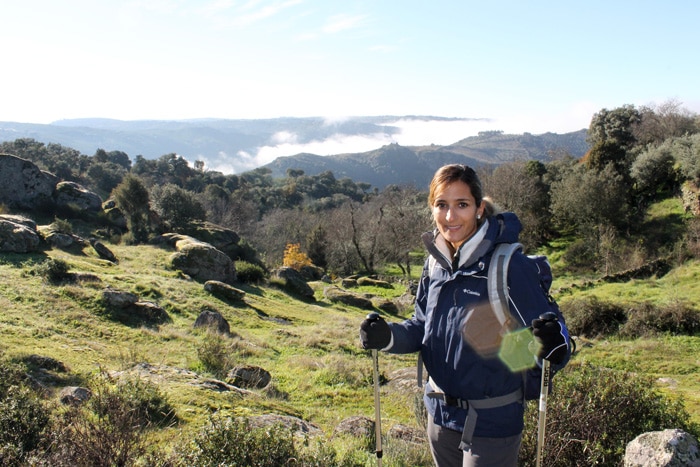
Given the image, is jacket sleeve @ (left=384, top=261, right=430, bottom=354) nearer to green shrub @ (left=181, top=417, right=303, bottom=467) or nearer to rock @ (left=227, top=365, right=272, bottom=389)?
green shrub @ (left=181, top=417, right=303, bottom=467)

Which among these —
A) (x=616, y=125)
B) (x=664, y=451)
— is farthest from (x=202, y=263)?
(x=616, y=125)

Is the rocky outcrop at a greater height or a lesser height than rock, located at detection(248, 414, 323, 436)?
lesser

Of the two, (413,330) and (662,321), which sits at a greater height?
(413,330)

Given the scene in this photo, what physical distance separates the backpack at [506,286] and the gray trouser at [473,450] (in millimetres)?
296

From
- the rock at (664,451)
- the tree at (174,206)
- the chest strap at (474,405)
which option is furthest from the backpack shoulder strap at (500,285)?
the tree at (174,206)

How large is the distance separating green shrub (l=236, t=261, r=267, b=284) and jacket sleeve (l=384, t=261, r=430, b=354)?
19.8 m

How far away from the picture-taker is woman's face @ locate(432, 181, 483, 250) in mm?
2672

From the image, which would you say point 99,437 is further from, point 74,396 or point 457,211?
point 457,211

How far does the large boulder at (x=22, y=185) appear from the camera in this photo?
23.2 metres

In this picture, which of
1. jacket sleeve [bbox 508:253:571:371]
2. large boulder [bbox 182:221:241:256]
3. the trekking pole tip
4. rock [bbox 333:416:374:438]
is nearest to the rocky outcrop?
large boulder [bbox 182:221:241:256]

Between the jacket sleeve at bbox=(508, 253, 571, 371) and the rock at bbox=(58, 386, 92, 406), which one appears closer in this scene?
the jacket sleeve at bbox=(508, 253, 571, 371)

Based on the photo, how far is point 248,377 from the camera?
8109 millimetres

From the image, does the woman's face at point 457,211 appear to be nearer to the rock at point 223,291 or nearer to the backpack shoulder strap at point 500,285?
the backpack shoulder strap at point 500,285

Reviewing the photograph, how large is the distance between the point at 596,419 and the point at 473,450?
2456 mm
